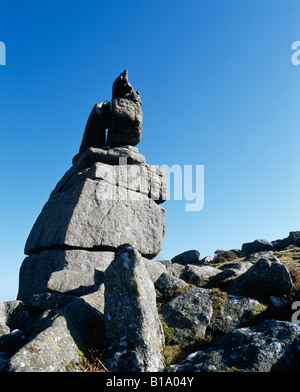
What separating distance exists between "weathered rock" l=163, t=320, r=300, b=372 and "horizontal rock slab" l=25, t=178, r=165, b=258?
6082 mm

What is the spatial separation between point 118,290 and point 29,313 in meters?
3.46

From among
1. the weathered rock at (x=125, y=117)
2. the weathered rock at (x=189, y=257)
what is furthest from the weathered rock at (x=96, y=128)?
the weathered rock at (x=189, y=257)

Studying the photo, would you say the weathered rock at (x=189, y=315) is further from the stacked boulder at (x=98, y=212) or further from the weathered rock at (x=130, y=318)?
the stacked boulder at (x=98, y=212)

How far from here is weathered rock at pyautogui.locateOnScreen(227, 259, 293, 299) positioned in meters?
6.87

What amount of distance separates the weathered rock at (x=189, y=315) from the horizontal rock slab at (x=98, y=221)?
4191 mm

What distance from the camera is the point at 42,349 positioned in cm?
436

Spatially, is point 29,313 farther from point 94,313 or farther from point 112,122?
point 112,122

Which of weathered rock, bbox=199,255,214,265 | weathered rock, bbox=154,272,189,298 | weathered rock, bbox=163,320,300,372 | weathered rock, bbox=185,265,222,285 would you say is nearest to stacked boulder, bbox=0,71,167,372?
weathered rock, bbox=163,320,300,372

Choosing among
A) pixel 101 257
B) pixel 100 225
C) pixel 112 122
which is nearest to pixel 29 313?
pixel 101 257

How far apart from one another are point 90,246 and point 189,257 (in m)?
28.0

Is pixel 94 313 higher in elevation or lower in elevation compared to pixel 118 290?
lower

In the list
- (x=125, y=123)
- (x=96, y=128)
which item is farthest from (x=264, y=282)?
(x=96, y=128)

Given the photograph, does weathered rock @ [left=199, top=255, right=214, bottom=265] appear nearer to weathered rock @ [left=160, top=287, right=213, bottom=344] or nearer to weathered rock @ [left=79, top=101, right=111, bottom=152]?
weathered rock @ [left=79, top=101, right=111, bottom=152]

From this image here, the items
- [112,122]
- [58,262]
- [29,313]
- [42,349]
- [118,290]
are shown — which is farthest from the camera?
[112,122]
